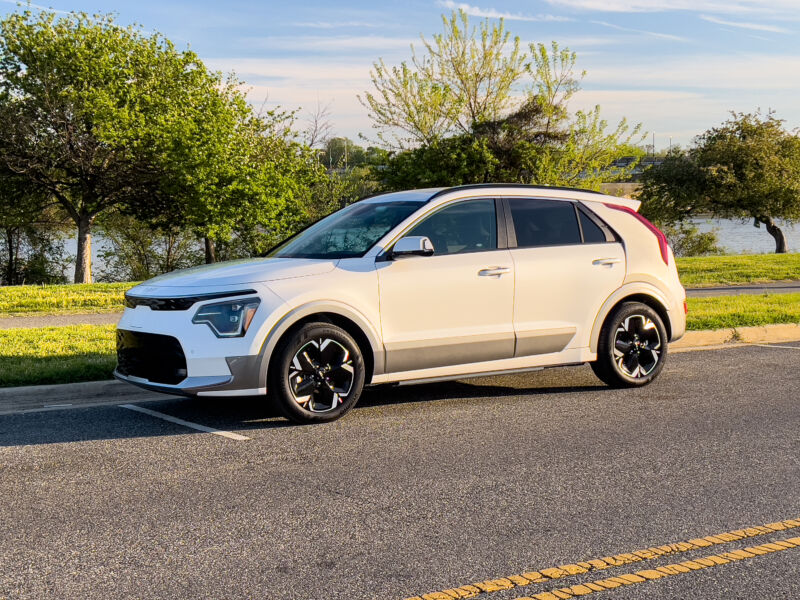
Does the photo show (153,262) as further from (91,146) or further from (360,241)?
(360,241)

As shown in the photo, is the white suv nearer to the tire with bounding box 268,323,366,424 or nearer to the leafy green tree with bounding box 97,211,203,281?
the tire with bounding box 268,323,366,424

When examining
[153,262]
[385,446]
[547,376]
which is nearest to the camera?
[385,446]

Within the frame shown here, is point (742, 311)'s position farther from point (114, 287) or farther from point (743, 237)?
point (743, 237)

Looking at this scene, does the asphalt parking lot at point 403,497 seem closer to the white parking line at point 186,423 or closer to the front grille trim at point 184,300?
the white parking line at point 186,423

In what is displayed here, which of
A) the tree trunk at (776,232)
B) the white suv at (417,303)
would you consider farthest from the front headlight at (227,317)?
the tree trunk at (776,232)

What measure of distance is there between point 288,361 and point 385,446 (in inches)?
40.0

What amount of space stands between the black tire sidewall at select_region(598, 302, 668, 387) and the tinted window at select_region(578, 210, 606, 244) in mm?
647

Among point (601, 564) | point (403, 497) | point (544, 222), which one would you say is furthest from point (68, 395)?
point (601, 564)

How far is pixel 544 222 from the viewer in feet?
25.7

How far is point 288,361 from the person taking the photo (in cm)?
650

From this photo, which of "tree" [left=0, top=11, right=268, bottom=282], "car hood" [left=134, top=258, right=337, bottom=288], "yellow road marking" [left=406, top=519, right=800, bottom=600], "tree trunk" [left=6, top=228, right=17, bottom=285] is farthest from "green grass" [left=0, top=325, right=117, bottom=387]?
"tree trunk" [left=6, top=228, right=17, bottom=285]

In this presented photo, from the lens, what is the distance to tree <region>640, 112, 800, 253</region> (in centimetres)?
4422

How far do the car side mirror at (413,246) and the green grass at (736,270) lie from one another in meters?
14.5

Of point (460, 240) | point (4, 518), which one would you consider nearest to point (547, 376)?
point (460, 240)
